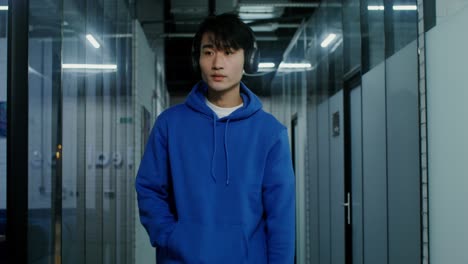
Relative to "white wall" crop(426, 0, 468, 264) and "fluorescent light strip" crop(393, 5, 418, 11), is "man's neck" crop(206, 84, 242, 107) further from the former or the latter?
"fluorescent light strip" crop(393, 5, 418, 11)

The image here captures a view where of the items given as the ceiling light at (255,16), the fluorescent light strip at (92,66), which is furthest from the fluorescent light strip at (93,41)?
the ceiling light at (255,16)

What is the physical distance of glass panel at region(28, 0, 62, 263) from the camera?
1996 millimetres

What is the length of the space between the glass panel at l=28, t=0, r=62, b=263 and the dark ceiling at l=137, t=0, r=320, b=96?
3747 mm

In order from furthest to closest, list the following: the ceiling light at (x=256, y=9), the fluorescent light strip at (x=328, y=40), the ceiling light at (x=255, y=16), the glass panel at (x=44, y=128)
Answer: the ceiling light at (x=255, y=16), the ceiling light at (x=256, y=9), the fluorescent light strip at (x=328, y=40), the glass panel at (x=44, y=128)

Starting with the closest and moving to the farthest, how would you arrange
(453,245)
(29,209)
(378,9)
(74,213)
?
(29,209), (453,245), (74,213), (378,9)

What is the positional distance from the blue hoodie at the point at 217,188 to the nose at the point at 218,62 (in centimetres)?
11

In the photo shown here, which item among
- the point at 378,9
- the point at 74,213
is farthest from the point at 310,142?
the point at 74,213

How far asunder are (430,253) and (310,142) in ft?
12.5

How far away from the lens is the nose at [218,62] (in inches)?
54.8

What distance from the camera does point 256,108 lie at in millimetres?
1441

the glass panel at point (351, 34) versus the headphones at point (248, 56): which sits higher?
the glass panel at point (351, 34)

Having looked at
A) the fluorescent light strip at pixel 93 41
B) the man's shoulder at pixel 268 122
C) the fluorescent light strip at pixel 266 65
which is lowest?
the man's shoulder at pixel 268 122

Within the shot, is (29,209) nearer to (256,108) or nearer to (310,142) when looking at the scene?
(256,108)

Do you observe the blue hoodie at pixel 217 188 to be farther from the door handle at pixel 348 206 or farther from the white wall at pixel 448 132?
the door handle at pixel 348 206
